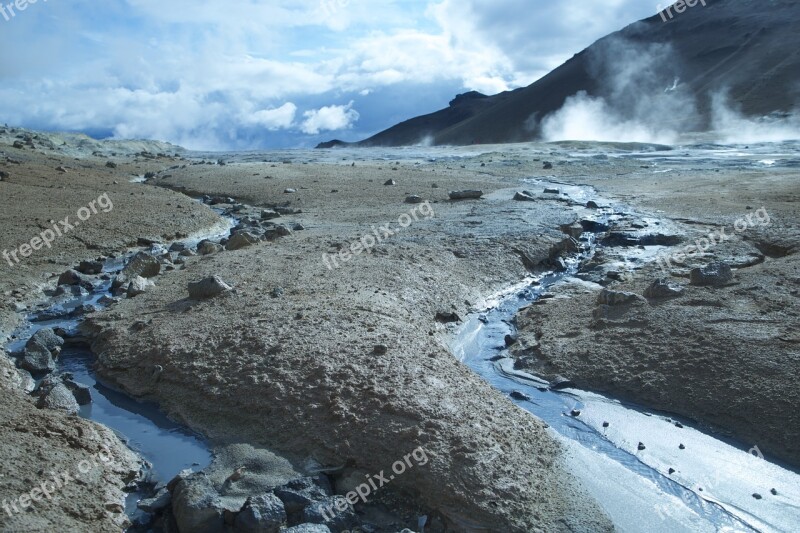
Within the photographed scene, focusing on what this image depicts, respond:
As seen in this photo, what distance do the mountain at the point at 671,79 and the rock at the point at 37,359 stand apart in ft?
159

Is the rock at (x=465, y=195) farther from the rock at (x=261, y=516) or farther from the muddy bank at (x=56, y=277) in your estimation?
the rock at (x=261, y=516)

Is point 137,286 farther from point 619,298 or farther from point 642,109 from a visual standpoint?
point 642,109

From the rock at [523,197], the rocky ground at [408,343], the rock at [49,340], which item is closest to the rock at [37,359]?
the rock at [49,340]

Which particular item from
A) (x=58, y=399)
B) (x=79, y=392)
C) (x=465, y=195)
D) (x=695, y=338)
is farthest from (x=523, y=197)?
(x=58, y=399)

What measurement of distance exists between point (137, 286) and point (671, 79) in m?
62.0

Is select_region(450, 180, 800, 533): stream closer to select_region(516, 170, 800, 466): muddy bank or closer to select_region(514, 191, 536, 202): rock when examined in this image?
select_region(516, 170, 800, 466): muddy bank

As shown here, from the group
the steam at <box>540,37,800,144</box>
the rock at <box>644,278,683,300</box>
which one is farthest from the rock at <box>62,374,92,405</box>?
the steam at <box>540,37,800,144</box>

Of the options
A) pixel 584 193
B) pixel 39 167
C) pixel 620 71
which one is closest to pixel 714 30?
pixel 620 71

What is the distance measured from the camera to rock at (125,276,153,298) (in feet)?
25.3

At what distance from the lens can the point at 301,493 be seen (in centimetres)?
407

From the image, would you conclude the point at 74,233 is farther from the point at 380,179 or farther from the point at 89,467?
the point at 380,179

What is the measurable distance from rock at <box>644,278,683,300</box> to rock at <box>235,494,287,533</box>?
481 centimetres

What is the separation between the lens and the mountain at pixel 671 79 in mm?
51094

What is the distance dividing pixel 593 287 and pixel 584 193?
8102 millimetres
